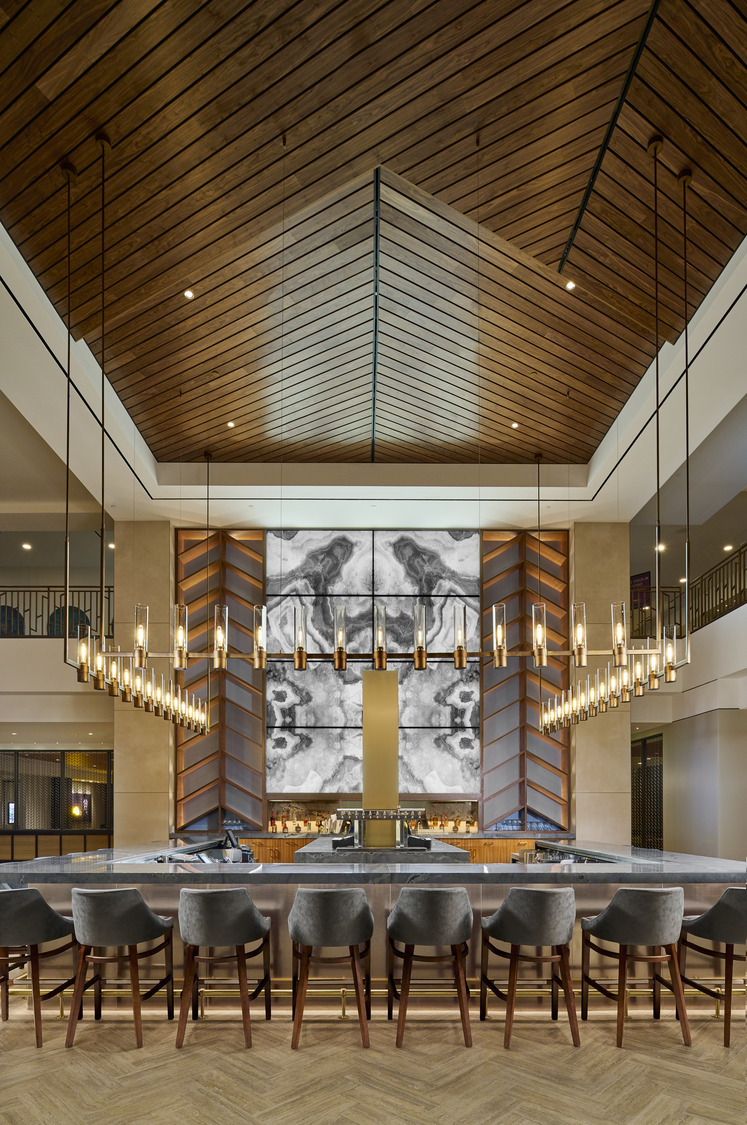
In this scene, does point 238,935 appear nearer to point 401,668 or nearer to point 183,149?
point 183,149

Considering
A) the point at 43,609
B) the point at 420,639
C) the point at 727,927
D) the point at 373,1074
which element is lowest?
the point at 373,1074

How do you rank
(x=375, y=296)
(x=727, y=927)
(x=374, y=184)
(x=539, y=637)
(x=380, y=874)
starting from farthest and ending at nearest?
(x=375, y=296)
(x=539, y=637)
(x=374, y=184)
(x=380, y=874)
(x=727, y=927)

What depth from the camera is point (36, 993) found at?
17.1 ft

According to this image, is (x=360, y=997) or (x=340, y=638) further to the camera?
(x=340, y=638)

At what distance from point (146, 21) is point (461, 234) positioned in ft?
9.26

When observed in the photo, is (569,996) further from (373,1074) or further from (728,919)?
(373,1074)

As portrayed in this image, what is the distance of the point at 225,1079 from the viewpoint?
15.2 ft

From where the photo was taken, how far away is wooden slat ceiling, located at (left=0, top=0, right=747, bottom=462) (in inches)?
180

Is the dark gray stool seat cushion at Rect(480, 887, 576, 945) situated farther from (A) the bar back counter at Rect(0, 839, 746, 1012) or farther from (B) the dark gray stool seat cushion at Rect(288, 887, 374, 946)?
(B) the dark gray stool seat cushion at Rect(288, 887, 374, 946)

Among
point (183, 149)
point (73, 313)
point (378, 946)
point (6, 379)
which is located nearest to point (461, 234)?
point (183, 149)

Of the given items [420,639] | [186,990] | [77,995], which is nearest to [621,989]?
[186,990]

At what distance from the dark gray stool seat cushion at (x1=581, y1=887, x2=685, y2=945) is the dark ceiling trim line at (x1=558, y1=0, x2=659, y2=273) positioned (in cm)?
404

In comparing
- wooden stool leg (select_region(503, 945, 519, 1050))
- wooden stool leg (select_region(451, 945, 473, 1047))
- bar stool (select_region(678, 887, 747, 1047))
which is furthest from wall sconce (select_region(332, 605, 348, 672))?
bar stool (select_region(678, 887, 747, 1047))

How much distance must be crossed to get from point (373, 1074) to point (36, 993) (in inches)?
75.1
